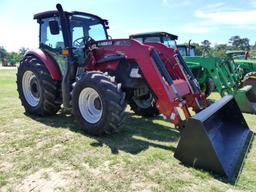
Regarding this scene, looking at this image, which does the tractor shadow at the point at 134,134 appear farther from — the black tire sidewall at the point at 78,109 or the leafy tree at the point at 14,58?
the leafy tree at the point at 14,58

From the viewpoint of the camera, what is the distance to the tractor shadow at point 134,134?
496 centimetres

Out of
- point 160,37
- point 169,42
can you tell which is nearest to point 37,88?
point 160,37

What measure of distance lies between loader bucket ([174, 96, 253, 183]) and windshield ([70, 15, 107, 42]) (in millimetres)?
3458

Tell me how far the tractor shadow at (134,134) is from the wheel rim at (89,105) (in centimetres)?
34

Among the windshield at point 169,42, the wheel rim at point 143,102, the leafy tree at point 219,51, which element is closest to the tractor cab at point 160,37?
the windshield at point 169,42

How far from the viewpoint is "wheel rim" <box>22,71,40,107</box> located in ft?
24.3

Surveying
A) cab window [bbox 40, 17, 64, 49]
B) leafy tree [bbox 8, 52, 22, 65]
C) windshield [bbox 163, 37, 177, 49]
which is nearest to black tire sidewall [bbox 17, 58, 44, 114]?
cab window [bbox 40, 17, 64, 49]

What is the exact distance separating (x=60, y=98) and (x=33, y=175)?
316cm

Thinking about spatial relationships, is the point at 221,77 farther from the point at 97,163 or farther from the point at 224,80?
the point at 97,163

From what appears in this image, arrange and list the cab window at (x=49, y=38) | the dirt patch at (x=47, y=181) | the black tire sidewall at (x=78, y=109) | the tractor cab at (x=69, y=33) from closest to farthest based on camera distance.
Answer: the dirt patch at (x=47, y=181), the black tire sidewall at (x=78, y=109), the tractor cab at (x=69, y=33), the cab window at (x=49, y=38)

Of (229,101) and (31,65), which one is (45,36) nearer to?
(31,65)

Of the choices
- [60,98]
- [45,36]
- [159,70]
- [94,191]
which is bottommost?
[94,191]

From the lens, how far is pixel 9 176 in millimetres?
3883

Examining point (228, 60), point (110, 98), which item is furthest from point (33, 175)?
point (228, 60)
